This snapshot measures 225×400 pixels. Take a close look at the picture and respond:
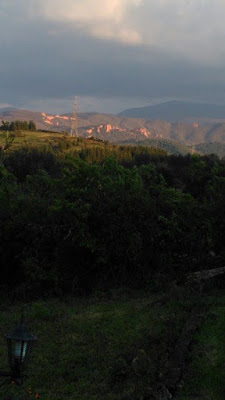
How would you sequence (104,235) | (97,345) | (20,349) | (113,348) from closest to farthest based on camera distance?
(20,349) → (113,348) → (97,345) → (104,235)

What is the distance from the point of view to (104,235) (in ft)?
58.9

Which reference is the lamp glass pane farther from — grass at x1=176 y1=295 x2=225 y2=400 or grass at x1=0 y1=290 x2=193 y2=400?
grass at x1=176 y1=295 x2=225 y2=400

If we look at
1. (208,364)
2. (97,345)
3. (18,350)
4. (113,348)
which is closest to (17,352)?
(18,350)

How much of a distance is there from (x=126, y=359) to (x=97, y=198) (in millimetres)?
9754

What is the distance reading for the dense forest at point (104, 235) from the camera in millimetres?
17625

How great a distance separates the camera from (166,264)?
18.4m

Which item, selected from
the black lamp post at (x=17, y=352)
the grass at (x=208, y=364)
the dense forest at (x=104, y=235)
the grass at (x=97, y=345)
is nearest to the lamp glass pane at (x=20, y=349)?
the black lamp post at (x=17, y=352)

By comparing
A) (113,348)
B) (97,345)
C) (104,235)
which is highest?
(104,235)

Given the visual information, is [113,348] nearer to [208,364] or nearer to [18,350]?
[208,364]

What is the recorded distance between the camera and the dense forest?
17625 mm

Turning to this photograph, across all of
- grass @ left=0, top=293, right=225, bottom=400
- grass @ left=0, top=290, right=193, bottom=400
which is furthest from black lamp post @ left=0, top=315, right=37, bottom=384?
grass @ left=0, top=290, right=193, bottom=400

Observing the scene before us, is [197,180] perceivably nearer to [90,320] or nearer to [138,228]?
[138,228]

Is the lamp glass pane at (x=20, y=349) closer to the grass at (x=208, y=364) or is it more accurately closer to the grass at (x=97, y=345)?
the grass at (x=97, y=345)

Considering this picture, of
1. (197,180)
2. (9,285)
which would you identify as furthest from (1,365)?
(197,180)
